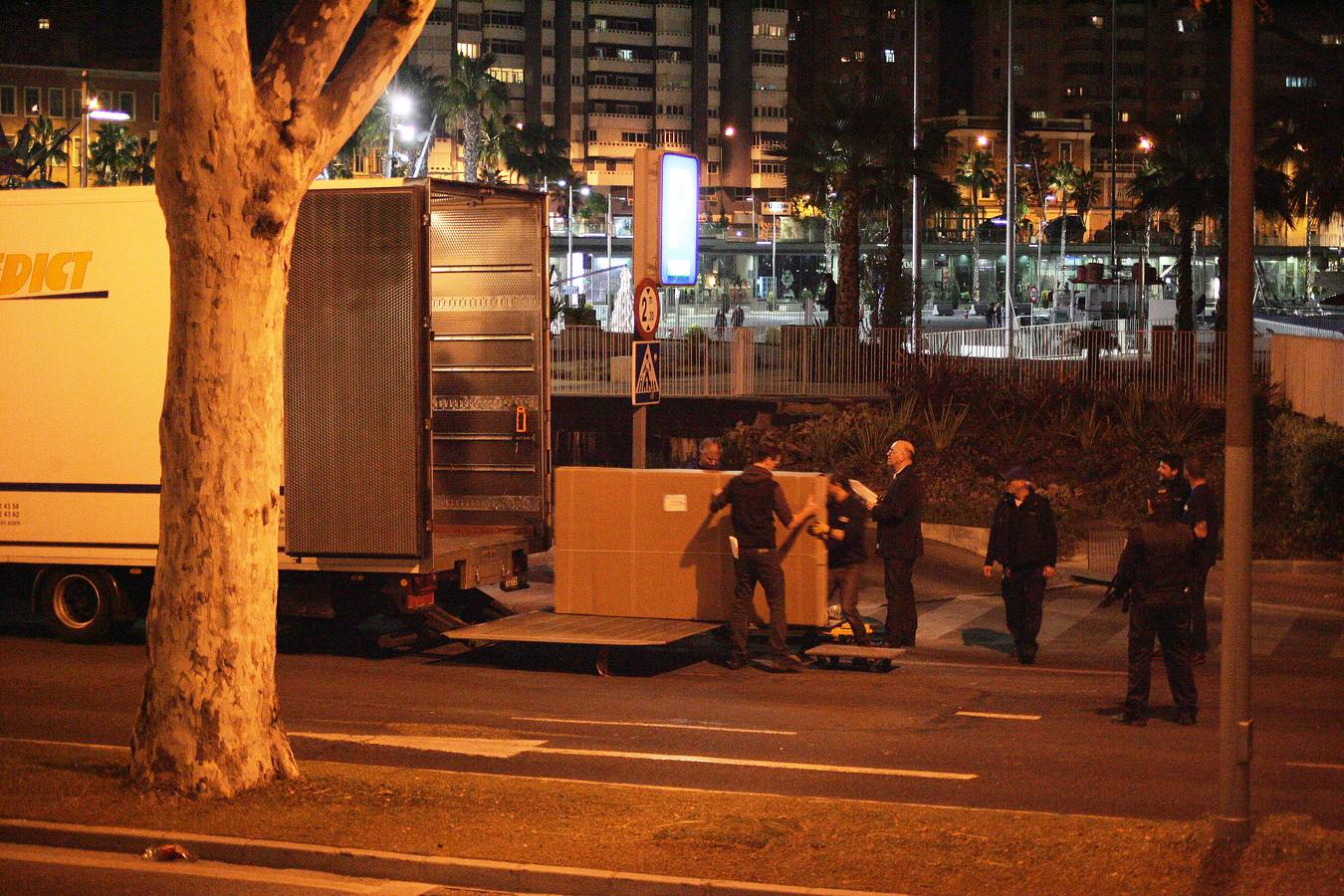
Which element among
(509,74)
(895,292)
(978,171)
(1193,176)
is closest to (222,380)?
(895,292)

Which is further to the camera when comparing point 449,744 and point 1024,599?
point 1024,599

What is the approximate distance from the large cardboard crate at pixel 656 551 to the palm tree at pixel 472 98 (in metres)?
58.8

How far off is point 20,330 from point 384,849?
352 inches

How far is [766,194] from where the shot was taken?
465ft

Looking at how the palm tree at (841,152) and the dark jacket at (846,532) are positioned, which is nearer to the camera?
the dark jacket at (846,532)

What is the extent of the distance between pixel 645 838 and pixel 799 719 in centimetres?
389

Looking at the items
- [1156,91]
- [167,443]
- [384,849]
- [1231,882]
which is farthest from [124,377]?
[1156,91]

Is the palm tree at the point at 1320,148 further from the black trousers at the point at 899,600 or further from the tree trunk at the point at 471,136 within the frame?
the tree trunk at the point at 471,136

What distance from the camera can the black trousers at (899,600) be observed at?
13789 millimetres

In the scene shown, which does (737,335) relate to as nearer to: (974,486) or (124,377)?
(974,486)

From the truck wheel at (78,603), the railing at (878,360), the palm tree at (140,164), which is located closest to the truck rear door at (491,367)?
the truck wheel at (78,603)

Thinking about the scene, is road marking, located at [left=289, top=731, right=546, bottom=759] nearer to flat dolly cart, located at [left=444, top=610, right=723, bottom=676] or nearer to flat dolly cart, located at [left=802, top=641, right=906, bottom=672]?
flat dolly cart, located at [left=444, top=610, right=723, bottom=676]

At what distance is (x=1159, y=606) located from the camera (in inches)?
422

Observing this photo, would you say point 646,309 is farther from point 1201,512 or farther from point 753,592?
point 1201,512
